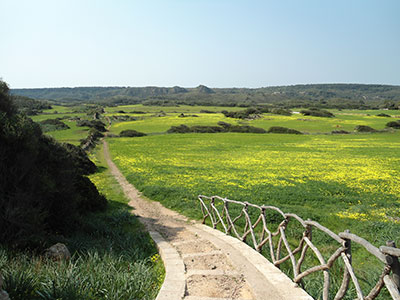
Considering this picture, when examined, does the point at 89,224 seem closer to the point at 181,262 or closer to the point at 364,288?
the point at 181,262

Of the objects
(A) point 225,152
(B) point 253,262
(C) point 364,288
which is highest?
(B) point 253,262

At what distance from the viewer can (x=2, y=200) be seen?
9.13m

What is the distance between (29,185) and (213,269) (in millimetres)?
7158

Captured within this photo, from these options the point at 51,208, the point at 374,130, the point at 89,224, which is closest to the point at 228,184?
the point at 89,224

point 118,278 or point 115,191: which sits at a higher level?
point 118,278

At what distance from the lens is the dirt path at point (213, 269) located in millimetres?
6285

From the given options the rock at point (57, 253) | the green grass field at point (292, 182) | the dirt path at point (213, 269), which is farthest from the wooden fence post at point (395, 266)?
the green grass field at point (292, 182)

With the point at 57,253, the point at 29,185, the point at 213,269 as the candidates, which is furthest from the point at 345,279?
the point at 29,185

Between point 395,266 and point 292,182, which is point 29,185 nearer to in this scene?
point 395,266

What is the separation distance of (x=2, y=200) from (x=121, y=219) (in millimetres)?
6480

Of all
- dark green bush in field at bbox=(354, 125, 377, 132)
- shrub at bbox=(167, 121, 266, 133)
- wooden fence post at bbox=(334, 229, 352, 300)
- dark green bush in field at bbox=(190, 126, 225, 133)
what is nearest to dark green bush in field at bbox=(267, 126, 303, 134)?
shrub at bbox=(167, 121, 266, 133)

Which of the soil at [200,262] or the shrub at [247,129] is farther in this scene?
the shrub at [247,129]

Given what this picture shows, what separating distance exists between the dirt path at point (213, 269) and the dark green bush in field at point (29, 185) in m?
4.12

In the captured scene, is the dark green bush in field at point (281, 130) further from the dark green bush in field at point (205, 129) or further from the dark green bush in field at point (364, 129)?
the dark green bush in field at point (364, 129)
